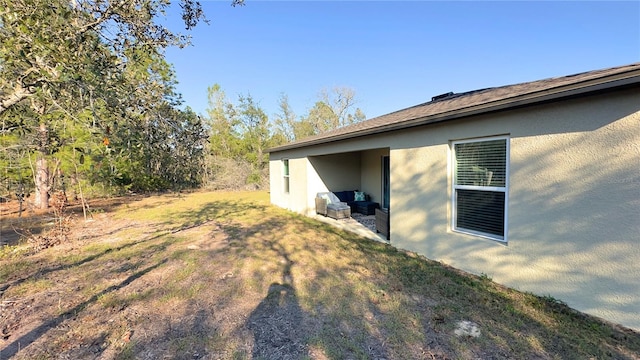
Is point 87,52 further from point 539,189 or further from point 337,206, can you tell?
point 337,206

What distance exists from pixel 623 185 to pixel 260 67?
17.2 m

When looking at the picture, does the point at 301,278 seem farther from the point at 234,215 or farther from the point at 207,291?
the point at 234,215

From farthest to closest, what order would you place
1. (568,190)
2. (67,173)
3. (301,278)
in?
(67,173)
(301,278)
(568,190)

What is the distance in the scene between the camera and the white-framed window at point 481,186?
4012 millimetres

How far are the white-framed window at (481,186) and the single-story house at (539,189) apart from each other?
16 mm

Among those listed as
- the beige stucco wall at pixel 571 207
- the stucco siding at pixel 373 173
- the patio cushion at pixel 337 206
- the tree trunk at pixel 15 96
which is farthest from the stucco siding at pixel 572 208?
the tree trunk at pixel 15 96

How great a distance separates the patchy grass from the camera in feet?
8.40

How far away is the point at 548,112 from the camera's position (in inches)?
134

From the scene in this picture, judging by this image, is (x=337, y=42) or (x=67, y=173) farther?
(x=337, y=42)

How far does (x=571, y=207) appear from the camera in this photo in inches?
127

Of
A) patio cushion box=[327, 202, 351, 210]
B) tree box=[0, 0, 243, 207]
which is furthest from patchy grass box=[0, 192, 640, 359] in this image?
patio cushion box=[327, 202, 351, 210]

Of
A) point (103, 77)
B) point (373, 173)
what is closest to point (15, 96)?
point (103, 77)

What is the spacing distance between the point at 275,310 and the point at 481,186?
3644 millimetres

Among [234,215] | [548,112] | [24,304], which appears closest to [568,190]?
[548,112]
